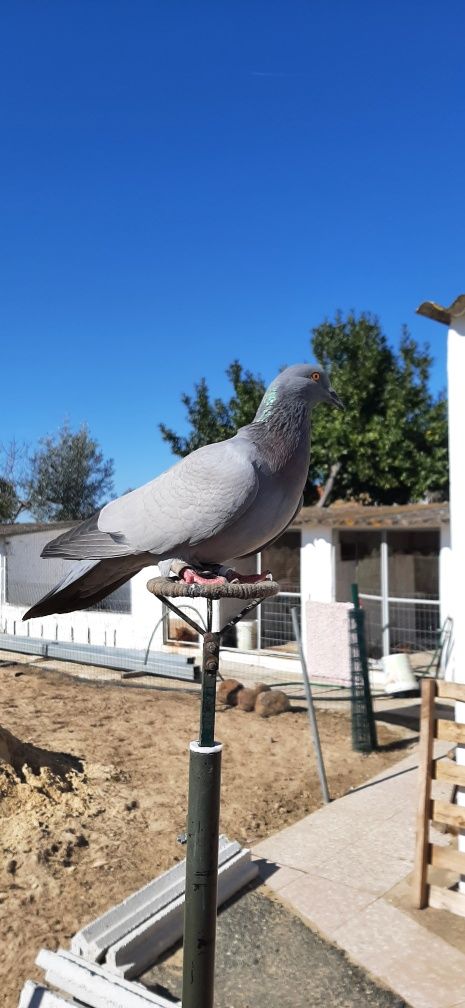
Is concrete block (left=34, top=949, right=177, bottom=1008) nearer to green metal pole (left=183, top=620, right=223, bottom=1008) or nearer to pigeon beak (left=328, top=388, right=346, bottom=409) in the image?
green metal pole (left=183, top=620, right=223, bottom=1008)

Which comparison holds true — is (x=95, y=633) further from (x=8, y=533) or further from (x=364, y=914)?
(x=364, y=914)

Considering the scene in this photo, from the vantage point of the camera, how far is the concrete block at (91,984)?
2.72m

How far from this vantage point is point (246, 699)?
Result: 798cm

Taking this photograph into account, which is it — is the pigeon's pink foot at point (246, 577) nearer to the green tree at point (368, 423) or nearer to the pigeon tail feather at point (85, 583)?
the pigeon tail feather at point (85, 583)

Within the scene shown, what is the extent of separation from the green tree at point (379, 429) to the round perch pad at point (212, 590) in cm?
1476

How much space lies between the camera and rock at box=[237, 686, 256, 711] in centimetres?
789

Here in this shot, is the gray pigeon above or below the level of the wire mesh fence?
above

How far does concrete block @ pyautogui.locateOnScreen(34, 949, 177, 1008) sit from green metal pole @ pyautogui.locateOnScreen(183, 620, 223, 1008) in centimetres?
134

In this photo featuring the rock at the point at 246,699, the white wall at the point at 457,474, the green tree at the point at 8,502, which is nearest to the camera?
the white wall at the point at 457,474

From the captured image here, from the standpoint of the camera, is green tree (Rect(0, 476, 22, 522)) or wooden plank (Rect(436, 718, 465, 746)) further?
green tree (Rect(0, 476, 22, 522))

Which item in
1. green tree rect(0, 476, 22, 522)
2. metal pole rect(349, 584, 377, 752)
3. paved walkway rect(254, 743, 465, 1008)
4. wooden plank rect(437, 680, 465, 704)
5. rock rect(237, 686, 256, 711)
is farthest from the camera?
green tree rect(0, 476, 22, 522)

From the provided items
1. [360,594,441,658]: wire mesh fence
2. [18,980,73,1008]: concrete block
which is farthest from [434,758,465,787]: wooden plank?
[360,594,441,658]: wire mesh fence

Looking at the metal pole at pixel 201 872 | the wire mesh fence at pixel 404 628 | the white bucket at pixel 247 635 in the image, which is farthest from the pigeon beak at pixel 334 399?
the white bucket at pixel 247 635

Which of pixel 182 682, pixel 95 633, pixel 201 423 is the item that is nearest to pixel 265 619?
pixel 182 682
